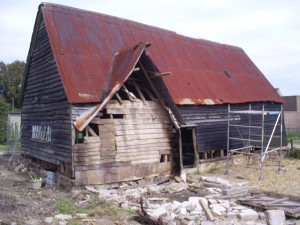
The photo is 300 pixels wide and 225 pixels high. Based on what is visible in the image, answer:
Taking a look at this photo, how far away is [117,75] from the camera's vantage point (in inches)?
557

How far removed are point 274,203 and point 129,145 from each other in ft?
19.9

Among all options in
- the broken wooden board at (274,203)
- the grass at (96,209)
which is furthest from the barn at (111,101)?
the broken wooden board at (274,203)

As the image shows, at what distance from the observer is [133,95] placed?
48.5 feet

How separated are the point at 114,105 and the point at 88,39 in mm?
3916

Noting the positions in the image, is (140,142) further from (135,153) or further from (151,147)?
(151,147)

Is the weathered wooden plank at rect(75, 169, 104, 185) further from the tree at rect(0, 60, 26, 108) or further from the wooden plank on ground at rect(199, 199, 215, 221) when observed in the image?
the tree at rect(0, 60, 26, 108)

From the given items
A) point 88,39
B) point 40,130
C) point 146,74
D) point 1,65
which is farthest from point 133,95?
point 1,65

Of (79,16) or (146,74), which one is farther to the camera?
(79,16)

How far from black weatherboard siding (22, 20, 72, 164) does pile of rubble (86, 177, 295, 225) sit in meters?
2.40

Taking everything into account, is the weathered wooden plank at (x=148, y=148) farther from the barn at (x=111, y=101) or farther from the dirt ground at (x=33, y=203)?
the dirt ground at (x=33, y=203)

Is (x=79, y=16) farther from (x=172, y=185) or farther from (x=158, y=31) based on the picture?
(x=172, y=185)

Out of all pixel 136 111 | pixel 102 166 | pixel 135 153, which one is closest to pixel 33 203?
pixel 102 166

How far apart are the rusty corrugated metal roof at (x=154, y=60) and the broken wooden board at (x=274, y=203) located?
6364 mm

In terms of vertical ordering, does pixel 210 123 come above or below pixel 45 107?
below
